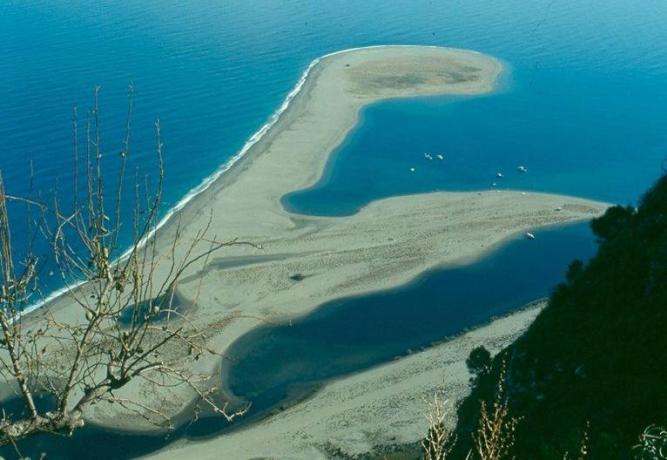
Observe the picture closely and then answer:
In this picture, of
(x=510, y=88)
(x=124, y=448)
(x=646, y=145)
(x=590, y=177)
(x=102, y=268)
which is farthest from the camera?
(x=510, y=88)

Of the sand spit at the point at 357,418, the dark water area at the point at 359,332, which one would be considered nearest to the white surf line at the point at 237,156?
the dark water area at the point at 359,332

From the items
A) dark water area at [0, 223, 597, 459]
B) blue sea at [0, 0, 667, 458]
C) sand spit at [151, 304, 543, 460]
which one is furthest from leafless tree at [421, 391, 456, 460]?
blue sea at [0, 0, 667, 458]

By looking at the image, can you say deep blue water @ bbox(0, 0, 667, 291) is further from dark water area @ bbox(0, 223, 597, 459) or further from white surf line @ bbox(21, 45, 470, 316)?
dark water area @ bbox(0, 223, 597, 459)

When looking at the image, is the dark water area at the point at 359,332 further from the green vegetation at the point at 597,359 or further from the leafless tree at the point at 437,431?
the leafless tree at the point at 437,431

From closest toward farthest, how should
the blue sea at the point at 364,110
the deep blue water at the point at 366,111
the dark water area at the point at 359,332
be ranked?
the dark water area at the point at 359,332 → the blue sea at the point at 364,110 → the deep blue water at the point at 366,111

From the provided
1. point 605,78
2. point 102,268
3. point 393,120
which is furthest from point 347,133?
point 102,268

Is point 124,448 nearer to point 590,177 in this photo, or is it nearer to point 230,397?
point 230,397
